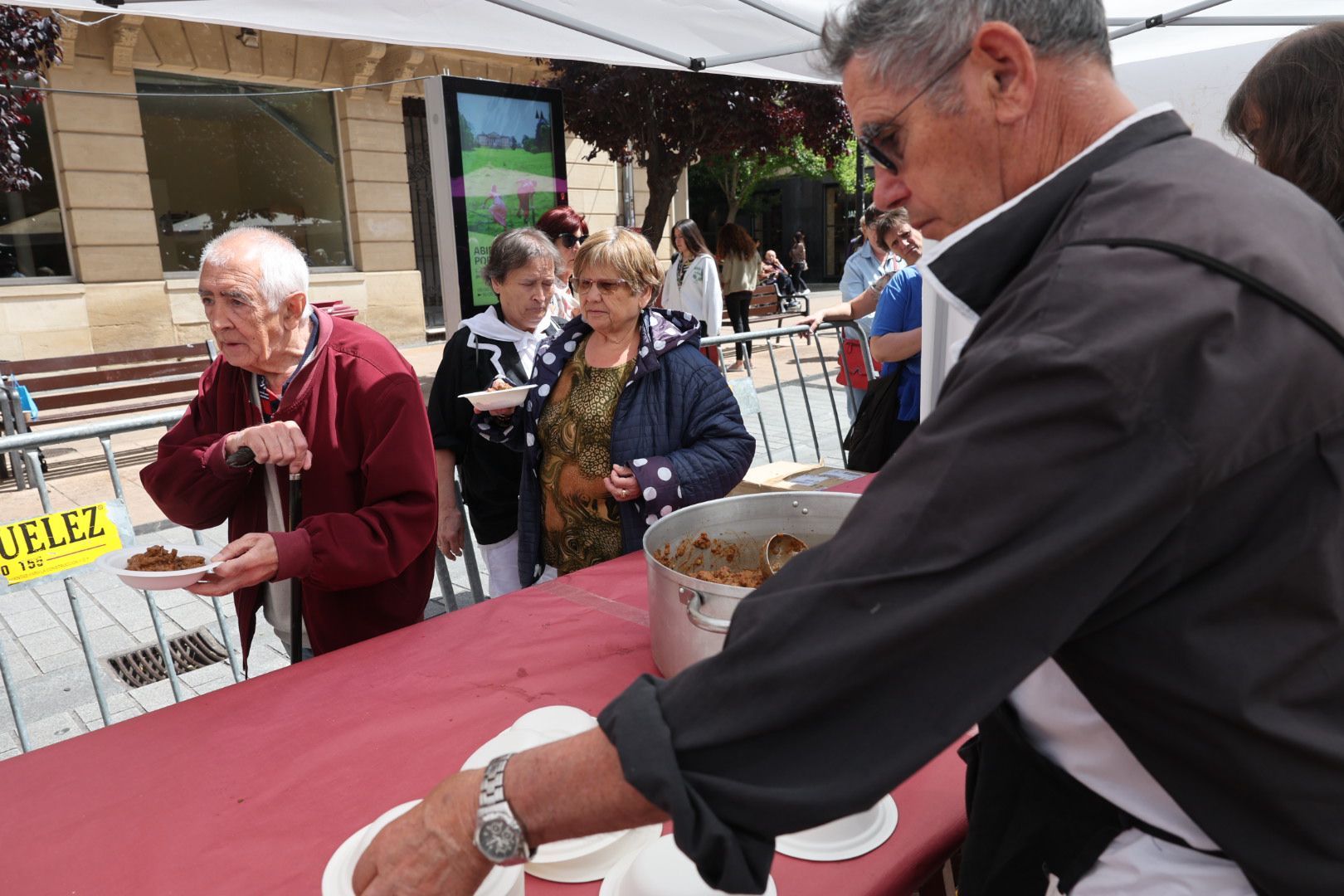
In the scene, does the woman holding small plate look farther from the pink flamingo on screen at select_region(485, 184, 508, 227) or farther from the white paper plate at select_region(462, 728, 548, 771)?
the white paper plate at select_region(462, 728, 548, 771)

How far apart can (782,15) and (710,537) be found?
319 cm

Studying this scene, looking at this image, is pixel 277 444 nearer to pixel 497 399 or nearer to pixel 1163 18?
pixel 497 399

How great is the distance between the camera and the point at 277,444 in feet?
6.94

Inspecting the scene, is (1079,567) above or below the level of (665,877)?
above

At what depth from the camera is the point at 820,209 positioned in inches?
1385

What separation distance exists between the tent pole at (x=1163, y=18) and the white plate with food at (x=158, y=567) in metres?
4.61

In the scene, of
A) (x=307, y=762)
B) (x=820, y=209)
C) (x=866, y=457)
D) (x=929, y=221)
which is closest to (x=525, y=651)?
(x=307, y=762)

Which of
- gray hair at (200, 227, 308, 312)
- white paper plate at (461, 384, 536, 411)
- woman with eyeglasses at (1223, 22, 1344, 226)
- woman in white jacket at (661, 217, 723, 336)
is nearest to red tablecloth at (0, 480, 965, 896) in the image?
white paper plate at (461, 384, 536, 411)

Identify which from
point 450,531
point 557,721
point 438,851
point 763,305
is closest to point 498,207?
point 450,531

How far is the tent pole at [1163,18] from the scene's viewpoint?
4289mm

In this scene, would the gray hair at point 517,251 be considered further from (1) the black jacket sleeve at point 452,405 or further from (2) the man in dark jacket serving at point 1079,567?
(2) the man in dark jacket serving at point 1079,567

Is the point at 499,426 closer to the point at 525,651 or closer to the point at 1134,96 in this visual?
the point at 525,651

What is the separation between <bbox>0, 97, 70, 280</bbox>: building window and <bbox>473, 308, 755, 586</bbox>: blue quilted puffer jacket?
10.4m

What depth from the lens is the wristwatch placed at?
816 mm
